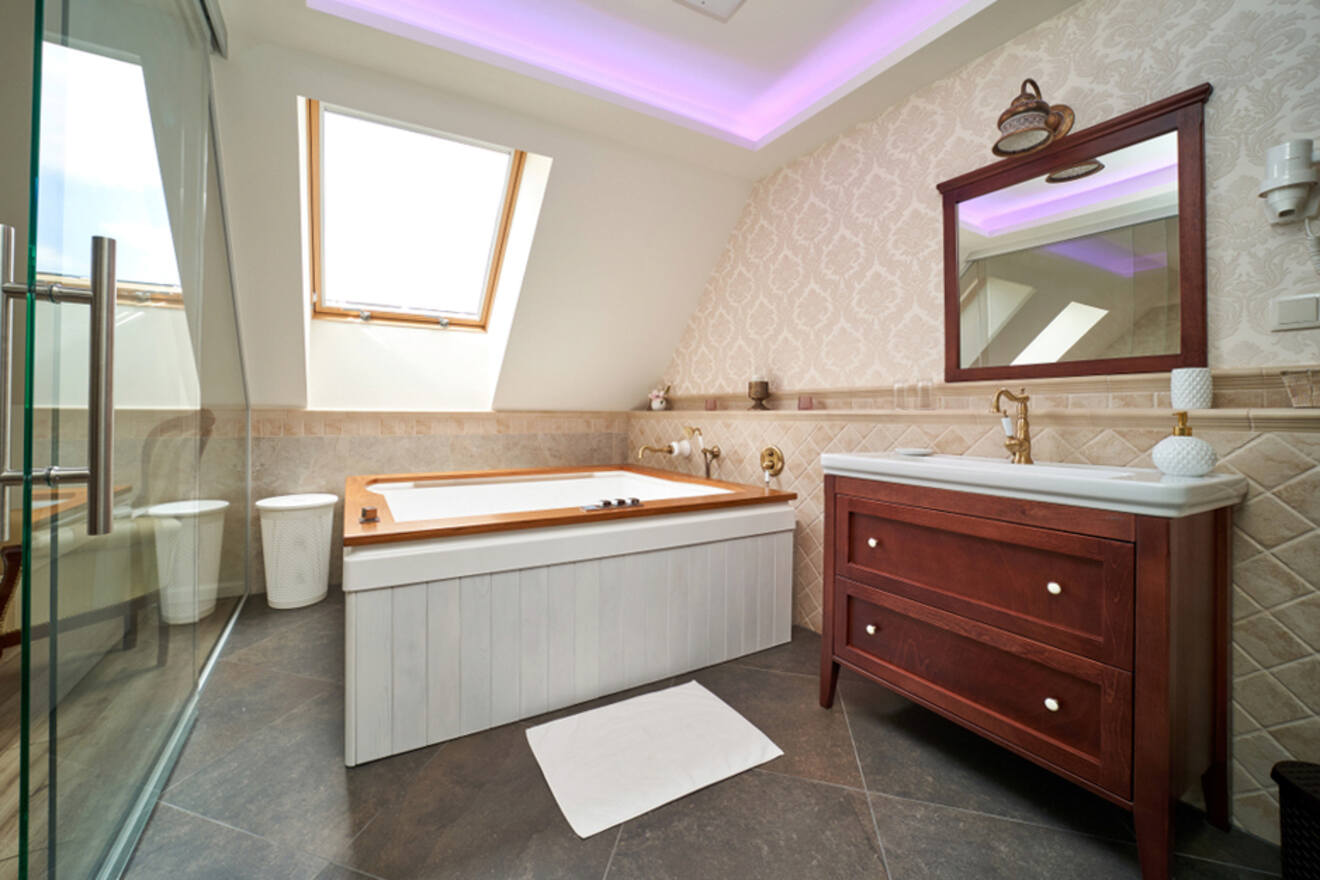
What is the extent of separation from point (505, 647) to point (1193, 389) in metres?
2.07

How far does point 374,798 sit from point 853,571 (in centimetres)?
151

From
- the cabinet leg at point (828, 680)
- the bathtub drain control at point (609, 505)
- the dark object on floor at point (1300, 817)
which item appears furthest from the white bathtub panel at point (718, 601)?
the dark object on floor at point (1300, 817)

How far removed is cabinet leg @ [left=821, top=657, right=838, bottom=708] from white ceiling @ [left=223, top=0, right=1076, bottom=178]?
218 cm

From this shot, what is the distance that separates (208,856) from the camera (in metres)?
1.27

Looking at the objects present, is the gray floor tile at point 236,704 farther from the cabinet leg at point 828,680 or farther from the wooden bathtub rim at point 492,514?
the cabinet leg at point 828,680

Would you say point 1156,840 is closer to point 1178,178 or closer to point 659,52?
point 1178,178

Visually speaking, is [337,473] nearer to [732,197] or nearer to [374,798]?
[374,798]

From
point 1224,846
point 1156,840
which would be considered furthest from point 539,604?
point 1224,846

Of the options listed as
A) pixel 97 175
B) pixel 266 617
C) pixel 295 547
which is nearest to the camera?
pixel 97 175

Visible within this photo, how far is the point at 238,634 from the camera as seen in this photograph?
2535 millimetres

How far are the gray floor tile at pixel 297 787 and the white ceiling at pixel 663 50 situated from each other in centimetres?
237

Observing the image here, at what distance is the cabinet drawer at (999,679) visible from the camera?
120cm

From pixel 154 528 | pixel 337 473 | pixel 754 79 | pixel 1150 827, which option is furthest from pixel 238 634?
pixel 754 79

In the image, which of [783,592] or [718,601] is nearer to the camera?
[718,601]
